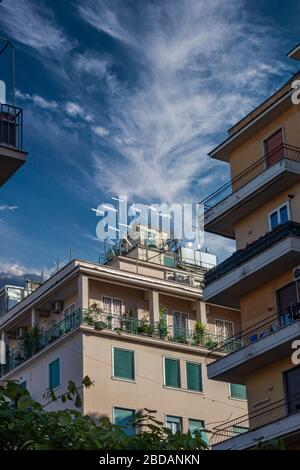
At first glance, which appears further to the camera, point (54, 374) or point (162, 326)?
point (162, 326)

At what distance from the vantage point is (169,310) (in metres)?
57.2

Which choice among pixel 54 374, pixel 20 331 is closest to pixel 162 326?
pixel 54 374

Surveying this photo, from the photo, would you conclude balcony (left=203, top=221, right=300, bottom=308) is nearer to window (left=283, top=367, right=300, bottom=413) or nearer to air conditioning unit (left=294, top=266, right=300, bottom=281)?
air conditioning unit (left=294, top=266, right=300, bottom=281)

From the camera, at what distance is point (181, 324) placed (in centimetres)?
5725

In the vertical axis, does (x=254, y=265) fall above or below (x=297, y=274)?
above

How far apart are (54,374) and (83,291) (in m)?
4.21

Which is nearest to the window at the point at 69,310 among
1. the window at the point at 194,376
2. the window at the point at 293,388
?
the window at the point at 194,376

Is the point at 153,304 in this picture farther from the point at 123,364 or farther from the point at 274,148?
the point at 274,148

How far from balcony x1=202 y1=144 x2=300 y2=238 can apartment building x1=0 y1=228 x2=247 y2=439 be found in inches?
440

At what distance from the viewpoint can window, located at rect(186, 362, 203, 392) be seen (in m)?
54.2

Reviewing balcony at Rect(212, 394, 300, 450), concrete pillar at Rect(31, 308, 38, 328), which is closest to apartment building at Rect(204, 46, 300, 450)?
balcony at Rect(212, 394, 300, 450)
